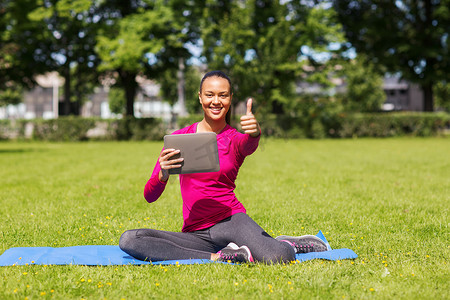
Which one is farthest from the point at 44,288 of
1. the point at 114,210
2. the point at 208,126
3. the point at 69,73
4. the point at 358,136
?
the point at 69,73

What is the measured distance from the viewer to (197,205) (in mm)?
4102

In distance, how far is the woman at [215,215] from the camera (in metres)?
3.97

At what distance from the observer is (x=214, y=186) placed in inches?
160

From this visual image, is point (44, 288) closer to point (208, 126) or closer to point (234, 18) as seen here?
point (208, 126)

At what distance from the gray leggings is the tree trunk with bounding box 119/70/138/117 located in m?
26.3

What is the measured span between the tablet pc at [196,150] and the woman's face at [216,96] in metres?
0.38

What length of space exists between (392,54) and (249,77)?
12.7 m

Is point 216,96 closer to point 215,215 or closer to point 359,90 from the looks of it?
point 215,215

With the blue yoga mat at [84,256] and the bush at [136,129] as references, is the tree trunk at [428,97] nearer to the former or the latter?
the bush at [136,129]

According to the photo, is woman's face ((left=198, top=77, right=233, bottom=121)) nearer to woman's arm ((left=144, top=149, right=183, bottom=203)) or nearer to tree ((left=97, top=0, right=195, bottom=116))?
woman's arm ((left=144, top=149, right=183, bottom=203))

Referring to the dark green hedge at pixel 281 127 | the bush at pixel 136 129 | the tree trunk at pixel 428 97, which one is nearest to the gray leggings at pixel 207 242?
the dark green hedge at pixel 281 127

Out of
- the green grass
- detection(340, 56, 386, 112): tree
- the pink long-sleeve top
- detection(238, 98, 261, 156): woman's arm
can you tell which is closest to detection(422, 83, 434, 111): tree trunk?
detection(340, 56, 386, 112): tree

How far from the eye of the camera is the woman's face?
3.95m

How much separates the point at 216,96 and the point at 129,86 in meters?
27.2
